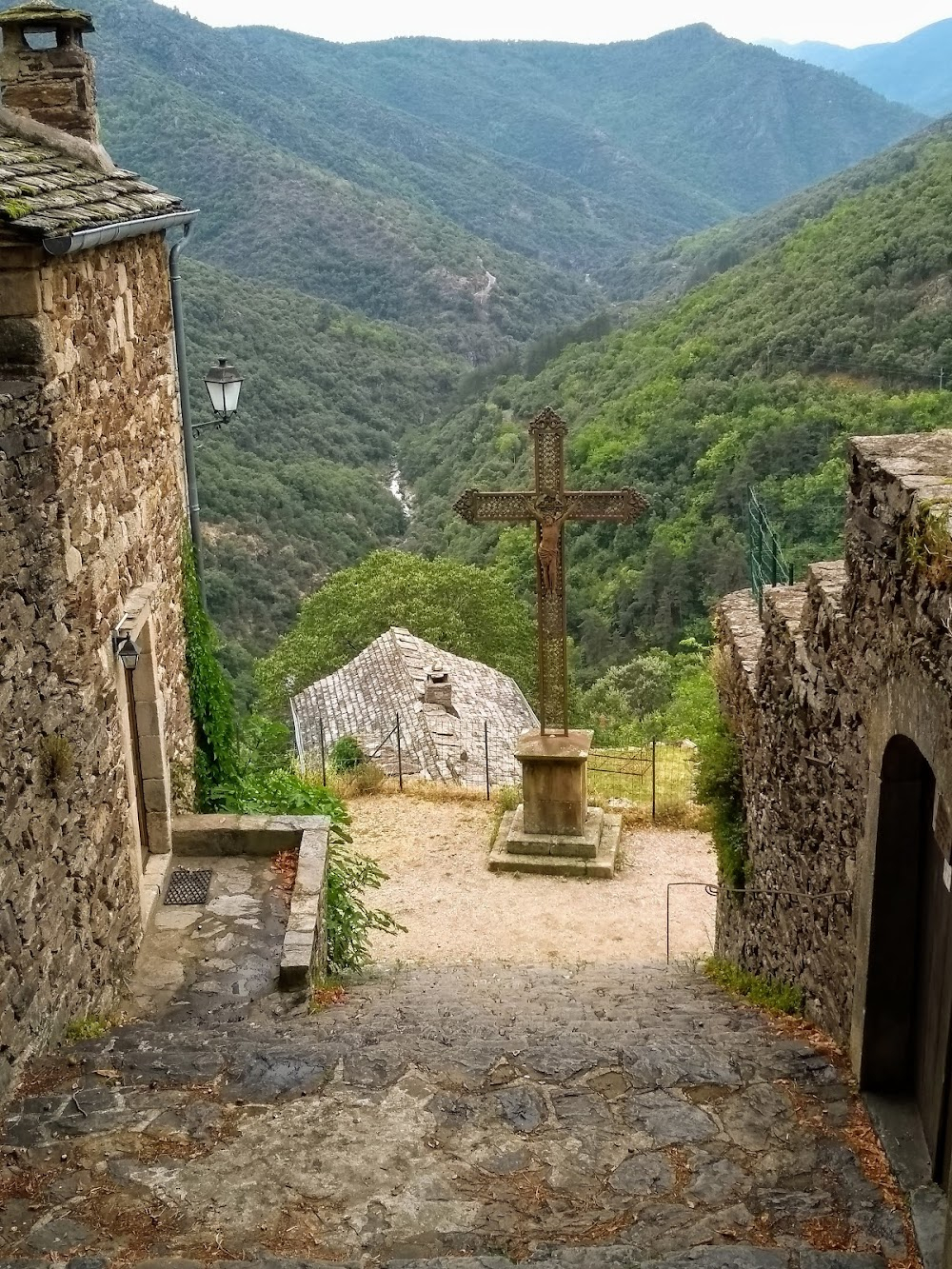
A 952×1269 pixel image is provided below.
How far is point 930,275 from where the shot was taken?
1190 inches

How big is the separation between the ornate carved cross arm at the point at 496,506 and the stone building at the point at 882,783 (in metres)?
4.19

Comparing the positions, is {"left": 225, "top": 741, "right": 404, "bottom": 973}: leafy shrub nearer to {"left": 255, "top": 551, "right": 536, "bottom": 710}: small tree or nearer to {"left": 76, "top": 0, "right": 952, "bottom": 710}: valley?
{"left": 76, "top": 0, "right": 952, "bottom": 710}: valley

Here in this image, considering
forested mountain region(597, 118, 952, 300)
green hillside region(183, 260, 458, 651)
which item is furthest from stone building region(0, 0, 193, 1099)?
forested mountain region(597, 118, 952, 300)

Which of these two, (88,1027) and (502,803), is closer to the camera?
(88,1027)

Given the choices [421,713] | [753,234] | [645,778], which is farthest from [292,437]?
[645,778]

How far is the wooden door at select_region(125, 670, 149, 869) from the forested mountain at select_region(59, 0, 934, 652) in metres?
21.5

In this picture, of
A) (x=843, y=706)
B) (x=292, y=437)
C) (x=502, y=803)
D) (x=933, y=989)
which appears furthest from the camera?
(x=292, y=437)

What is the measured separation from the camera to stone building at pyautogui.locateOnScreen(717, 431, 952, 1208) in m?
3.22

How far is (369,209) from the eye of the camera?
7244cm

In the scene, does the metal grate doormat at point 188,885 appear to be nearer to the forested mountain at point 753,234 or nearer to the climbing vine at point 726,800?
the climbing vine at point 726,800

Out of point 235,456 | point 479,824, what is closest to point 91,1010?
point 479,824

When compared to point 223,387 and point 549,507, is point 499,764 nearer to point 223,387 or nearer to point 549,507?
point 549,507

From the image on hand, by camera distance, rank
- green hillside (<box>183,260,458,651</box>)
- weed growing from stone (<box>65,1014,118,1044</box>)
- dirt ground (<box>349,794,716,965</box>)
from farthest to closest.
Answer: green hillside (<box>183,260,458,651</box>) → dirt ground (<box>349,794,716,965</box>) → weed growing from stone (<box>65,1014,118,1044</box>)

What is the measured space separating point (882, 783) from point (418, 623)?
2618cm
